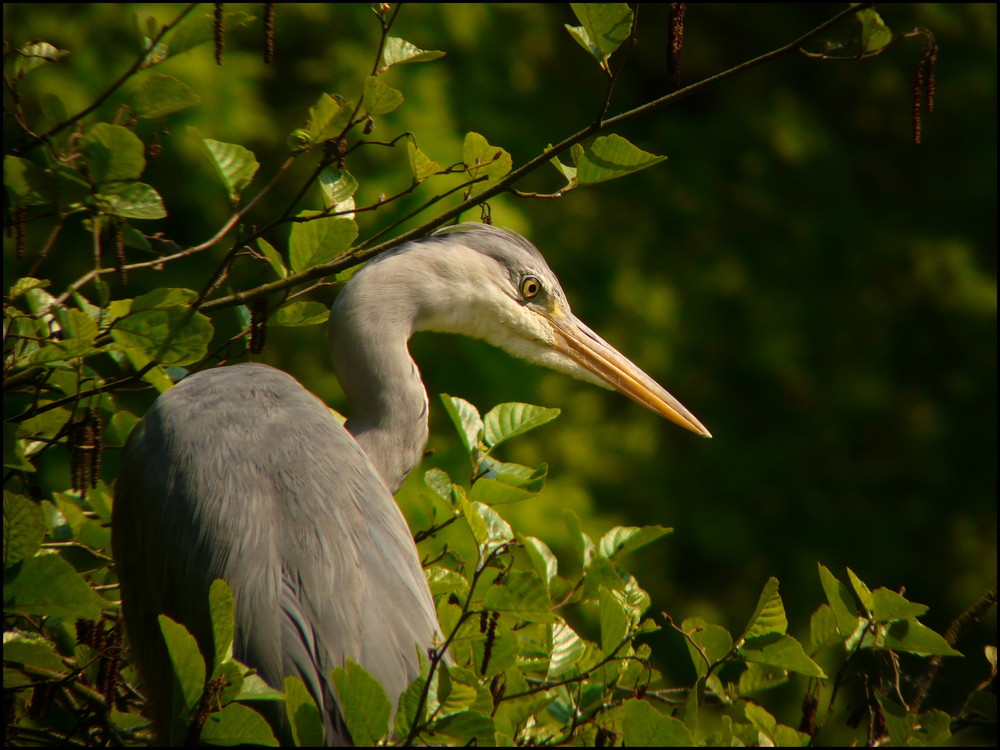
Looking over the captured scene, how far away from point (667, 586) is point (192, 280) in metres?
2.58

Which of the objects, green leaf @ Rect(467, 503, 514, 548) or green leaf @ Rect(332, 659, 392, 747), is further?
green leaf @ Rect(467, 503, 514, 548)

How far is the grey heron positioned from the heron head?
0.73 feet

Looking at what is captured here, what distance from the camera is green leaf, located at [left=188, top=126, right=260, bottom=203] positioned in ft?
4.70

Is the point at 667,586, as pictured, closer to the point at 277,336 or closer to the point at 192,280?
the point at 277,336

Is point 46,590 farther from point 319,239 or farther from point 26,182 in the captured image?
point 319,239

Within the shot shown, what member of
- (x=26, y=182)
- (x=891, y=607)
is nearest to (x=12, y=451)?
(x=26, y=182)

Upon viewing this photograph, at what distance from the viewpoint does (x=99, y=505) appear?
1.64 metres

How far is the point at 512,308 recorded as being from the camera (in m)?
2.20

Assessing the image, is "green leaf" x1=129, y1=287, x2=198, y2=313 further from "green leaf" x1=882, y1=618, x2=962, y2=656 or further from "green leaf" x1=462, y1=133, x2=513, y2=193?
"green leaf" x1=882, y1=618, x2=962, y2=656

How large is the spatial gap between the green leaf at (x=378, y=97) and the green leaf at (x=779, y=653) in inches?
32.2

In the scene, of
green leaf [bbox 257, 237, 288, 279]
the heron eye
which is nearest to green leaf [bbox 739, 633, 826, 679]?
green leaf [bbox 257, 237, 288, 279]

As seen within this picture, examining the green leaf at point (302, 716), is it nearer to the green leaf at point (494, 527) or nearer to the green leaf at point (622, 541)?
the green leaf at point (494, 527)

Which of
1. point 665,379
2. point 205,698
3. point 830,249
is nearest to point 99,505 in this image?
point 205,698

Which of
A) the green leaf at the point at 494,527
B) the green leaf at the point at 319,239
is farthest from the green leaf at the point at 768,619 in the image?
the green leaf at the point at 319,239
